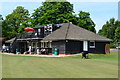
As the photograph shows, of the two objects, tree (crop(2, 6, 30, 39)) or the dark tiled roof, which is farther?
tree (crop(2, 6, 30, 39))

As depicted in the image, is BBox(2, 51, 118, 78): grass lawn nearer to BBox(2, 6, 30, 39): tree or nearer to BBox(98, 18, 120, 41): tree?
BBox(2, 6, 30, 39): tree

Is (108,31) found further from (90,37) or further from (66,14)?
(90,37)

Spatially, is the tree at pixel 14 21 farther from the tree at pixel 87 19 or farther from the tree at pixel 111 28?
the tree at pixel 111 28

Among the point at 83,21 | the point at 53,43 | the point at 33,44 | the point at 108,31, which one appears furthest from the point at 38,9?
the point at 108,31

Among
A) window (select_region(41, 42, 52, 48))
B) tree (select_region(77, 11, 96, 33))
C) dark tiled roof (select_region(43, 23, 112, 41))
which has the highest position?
tree (select_region(77, 11, 96, 33))

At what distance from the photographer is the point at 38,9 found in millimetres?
60906

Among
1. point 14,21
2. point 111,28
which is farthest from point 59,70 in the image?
point 111,28

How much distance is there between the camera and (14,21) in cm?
7512

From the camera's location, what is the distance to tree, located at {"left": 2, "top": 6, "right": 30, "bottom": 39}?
233 ft

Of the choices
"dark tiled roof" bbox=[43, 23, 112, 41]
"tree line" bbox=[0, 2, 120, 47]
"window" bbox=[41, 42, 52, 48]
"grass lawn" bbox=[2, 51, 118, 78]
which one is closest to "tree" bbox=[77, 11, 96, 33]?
"tree line" bbox=[0, 2, 120, 47]

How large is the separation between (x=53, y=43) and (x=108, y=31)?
76416 millimetres

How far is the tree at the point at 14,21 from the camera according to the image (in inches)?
2793

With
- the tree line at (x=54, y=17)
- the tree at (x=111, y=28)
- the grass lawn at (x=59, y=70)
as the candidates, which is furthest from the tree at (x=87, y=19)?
the tree at (x=111, y=28)

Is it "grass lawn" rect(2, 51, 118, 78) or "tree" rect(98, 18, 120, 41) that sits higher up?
"tree" rect(98, 18, 120, 41)
